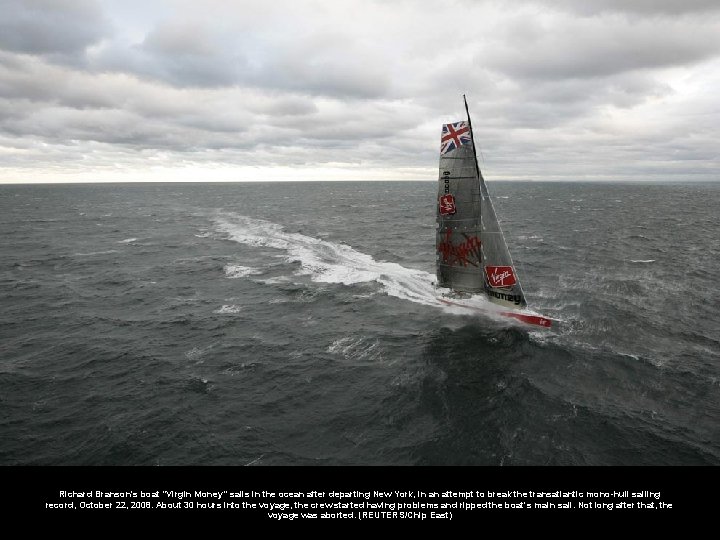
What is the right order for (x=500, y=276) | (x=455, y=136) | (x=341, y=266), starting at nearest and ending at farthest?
(x=455, y=136)
(x=500, y=276)
(x=341, y=266)

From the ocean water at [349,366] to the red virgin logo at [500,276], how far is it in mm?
3039

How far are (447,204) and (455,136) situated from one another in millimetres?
4890

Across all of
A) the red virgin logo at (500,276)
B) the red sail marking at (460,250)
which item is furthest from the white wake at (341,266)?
the red virgin logo at (500,276)

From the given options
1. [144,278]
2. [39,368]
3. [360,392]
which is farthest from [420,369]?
[144,278]

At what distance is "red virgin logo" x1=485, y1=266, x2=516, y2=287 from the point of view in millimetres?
31172

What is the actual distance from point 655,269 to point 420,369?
37.6 m

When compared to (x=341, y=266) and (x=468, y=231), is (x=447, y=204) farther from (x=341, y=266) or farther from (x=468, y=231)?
(x=341, y=266)

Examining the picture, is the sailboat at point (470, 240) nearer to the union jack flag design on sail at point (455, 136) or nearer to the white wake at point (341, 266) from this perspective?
the union jack flag design on sail at point (455, 136)

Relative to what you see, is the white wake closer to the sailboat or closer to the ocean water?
the ocean water

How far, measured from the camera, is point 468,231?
3148 centimetres

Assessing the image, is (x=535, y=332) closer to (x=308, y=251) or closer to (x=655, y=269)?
(x=655, y=269)

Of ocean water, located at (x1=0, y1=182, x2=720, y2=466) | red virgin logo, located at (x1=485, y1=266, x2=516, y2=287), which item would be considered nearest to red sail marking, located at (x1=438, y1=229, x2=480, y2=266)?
red virgin logo, located at (x1=485, y1=266, x2=516, y2=287)

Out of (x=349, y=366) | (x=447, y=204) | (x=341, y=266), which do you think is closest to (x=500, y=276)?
(x=447, y=204)

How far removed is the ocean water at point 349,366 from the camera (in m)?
18.3
